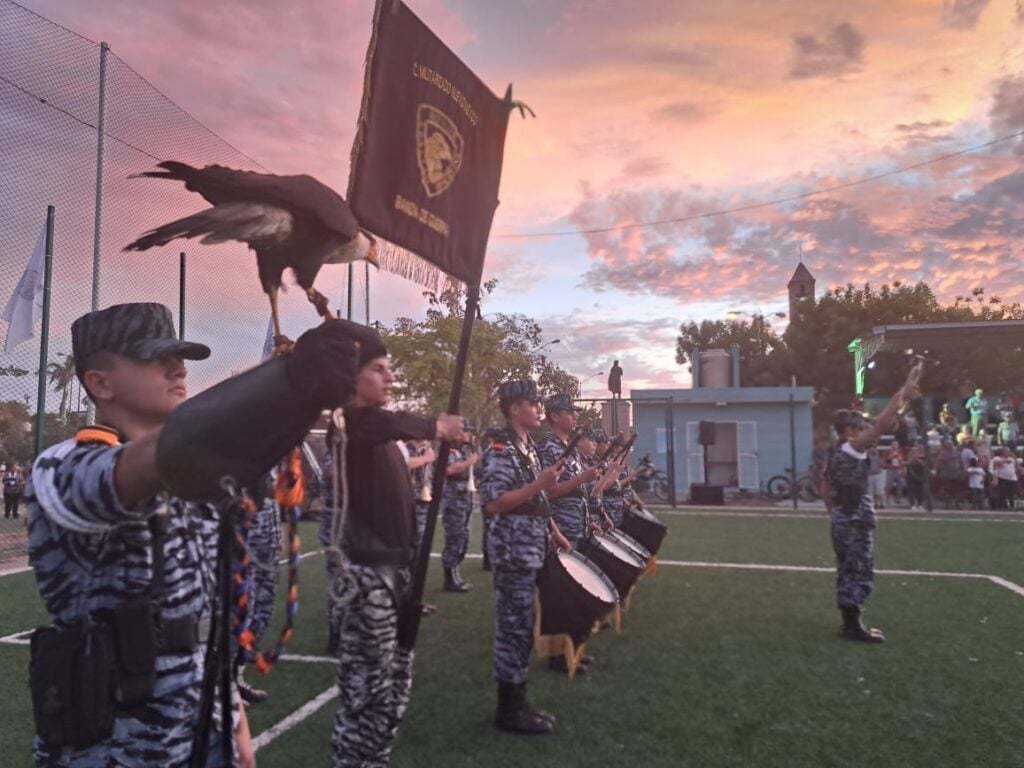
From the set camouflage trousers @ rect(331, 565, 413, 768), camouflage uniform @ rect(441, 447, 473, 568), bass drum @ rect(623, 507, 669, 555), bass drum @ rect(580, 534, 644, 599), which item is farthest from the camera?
camouflage uniform @ rect(441, 447, 473, 568)

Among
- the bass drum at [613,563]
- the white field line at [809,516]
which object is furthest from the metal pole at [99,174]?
the white field line at [809,516]

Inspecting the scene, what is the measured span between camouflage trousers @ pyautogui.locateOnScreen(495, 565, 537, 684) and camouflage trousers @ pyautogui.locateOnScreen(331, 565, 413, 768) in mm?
1486

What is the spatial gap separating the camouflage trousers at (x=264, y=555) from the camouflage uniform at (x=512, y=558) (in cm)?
172

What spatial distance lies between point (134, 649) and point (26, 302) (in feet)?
27.4

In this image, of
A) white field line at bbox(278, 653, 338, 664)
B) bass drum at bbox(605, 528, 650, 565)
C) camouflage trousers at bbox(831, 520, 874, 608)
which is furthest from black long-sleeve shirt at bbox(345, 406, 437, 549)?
camouflage trousers at bbox(831, 520, 874, 608)

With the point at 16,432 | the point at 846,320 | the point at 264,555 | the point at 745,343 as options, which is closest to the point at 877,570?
the point at 264,555

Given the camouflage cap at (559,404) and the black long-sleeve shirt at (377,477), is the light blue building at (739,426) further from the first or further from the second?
the black long-sleeve shirt at (377,477)

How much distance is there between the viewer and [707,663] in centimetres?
577

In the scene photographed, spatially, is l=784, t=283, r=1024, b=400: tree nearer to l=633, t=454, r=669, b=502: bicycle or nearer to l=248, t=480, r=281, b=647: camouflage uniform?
l=633, t=454, r=669, b=502: bicycle

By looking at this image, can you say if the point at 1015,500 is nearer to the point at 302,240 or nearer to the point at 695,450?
the point at 695,450

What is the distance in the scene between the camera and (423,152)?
2.53m

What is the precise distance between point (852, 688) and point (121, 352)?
17.6 ft

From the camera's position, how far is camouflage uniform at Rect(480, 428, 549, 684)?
4.52 metres

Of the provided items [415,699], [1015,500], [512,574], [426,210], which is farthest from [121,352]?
[1015,500]
